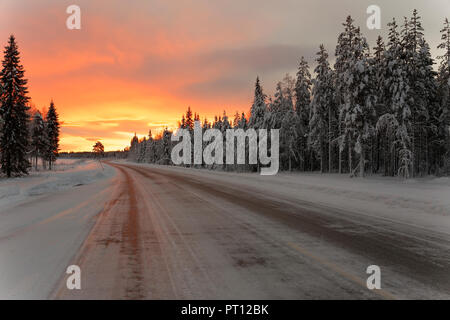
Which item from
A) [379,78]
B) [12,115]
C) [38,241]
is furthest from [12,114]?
[379,78]

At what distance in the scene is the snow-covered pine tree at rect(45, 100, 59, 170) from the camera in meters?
67.4

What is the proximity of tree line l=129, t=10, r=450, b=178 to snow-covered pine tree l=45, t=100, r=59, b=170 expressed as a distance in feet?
146

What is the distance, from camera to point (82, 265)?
5297mm

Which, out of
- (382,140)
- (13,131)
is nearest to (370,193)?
(382,140)

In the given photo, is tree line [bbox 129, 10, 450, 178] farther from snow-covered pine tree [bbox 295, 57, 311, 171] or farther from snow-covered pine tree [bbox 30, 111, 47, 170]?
snow-covered pine tree [bbox 30, 111, 47, 170]

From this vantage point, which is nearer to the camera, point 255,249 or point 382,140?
point 255,249

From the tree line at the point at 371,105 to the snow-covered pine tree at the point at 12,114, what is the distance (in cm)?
3316

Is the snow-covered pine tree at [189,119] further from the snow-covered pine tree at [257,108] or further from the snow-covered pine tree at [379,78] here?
the snow-covered pine tree at [379,78]

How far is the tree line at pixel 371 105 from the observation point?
3356cm

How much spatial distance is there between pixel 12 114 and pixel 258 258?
4530 centimetres

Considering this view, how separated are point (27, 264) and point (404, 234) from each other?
8.13 meters

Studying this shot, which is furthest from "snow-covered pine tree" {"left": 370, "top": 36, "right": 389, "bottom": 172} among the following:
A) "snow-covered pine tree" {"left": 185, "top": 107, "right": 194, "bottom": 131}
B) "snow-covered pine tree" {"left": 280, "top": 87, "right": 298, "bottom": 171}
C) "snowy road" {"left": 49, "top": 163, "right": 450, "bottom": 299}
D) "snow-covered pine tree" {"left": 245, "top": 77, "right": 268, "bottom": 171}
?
"snow-covered pine tree" {"left": 185, "top": 107, "right": 194, "bottom": 131}

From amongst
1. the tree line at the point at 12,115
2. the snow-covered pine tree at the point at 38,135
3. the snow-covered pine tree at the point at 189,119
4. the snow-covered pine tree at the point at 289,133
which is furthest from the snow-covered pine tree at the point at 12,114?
the snow-covered pine tree at the point at 189,119
